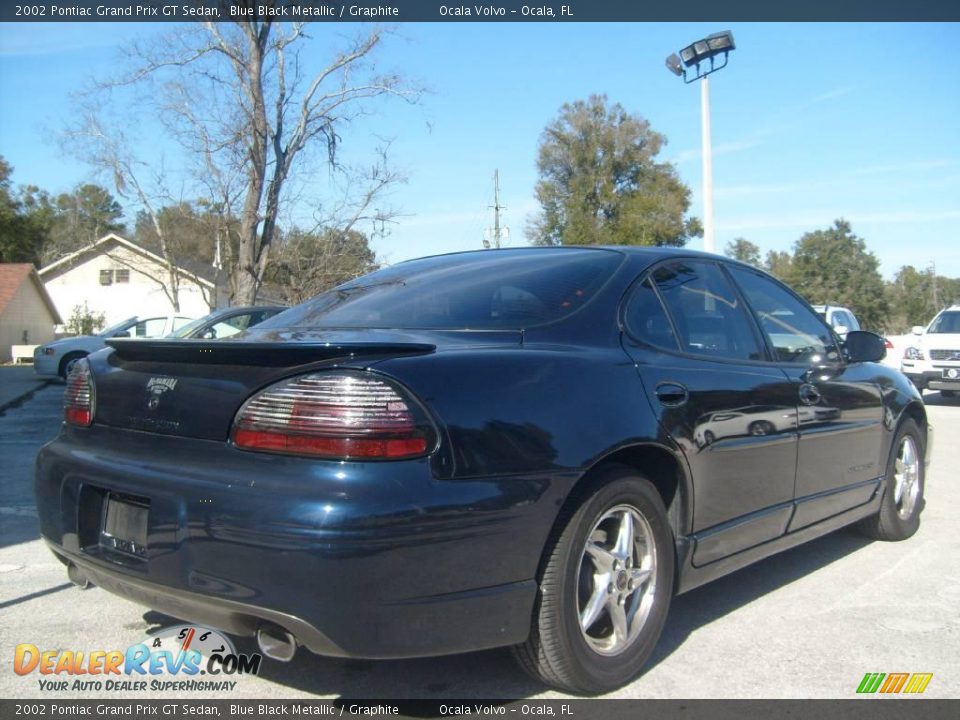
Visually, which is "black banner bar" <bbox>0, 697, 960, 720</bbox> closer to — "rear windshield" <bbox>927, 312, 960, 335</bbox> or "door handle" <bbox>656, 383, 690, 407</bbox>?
"door handle" <bbox>656, 383, 690, 407</bbox>

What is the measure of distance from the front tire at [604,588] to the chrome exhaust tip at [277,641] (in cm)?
76

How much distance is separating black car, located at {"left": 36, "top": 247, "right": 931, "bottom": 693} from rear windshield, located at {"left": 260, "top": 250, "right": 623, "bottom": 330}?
2 cm

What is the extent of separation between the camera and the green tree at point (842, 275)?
47.6 metres

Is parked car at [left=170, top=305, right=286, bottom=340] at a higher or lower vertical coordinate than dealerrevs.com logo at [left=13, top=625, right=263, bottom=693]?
higher

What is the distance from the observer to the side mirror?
4.73 m

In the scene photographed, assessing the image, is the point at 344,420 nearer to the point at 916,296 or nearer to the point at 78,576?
the point at 78,576

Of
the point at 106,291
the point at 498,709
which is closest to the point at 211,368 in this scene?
the point at 498,709

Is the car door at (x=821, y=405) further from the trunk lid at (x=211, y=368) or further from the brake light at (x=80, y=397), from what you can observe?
the brake light at (x=80, y=397)

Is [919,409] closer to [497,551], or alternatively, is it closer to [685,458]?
[685,458]

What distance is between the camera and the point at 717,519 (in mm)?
3479

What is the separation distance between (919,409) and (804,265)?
46.7 meters

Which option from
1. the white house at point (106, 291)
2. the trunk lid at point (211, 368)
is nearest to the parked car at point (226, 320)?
the trunk lid at point (211, 368)

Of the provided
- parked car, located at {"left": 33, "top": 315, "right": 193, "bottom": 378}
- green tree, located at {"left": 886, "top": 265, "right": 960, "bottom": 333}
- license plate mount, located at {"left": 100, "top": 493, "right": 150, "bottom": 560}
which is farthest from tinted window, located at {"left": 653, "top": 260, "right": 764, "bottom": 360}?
green tree, located at {"left": 886, "top": 265, "right": 960, "bottom": 333}

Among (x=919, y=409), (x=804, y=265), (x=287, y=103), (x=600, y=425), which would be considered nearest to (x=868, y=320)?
(x=804, y=265)
